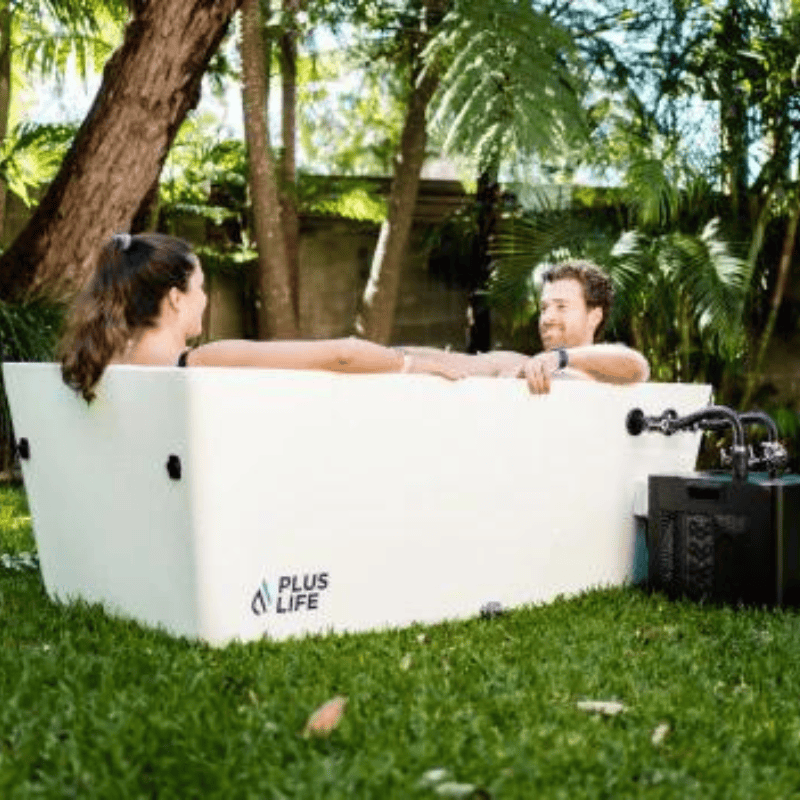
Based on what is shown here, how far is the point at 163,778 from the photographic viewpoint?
159cm

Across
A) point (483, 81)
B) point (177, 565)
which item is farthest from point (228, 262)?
point (177, 565)

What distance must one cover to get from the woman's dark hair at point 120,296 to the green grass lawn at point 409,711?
0.54 metres

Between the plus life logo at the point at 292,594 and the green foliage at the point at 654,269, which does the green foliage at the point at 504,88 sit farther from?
the plus life logo at the point at 292,594

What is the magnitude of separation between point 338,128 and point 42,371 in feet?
25.0

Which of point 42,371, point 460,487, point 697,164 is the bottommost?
point 460,487

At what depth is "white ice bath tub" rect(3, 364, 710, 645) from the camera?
2238 mm

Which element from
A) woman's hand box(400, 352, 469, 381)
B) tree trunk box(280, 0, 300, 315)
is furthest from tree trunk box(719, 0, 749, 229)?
woman's hand box(400, 352, 469, 381)

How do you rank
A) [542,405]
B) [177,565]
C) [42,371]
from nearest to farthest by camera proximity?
Result: [177,565] < [42,371] < [542,405]

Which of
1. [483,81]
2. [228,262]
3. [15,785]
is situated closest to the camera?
[15,785]

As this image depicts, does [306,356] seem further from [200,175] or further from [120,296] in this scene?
[200,175]

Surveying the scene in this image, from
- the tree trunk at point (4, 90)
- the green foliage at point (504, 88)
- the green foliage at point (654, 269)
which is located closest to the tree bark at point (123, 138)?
the green foliage at point (504, 88)

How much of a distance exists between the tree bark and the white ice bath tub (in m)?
1.86

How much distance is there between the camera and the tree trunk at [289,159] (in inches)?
236

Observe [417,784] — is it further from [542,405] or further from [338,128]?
[338,128]
